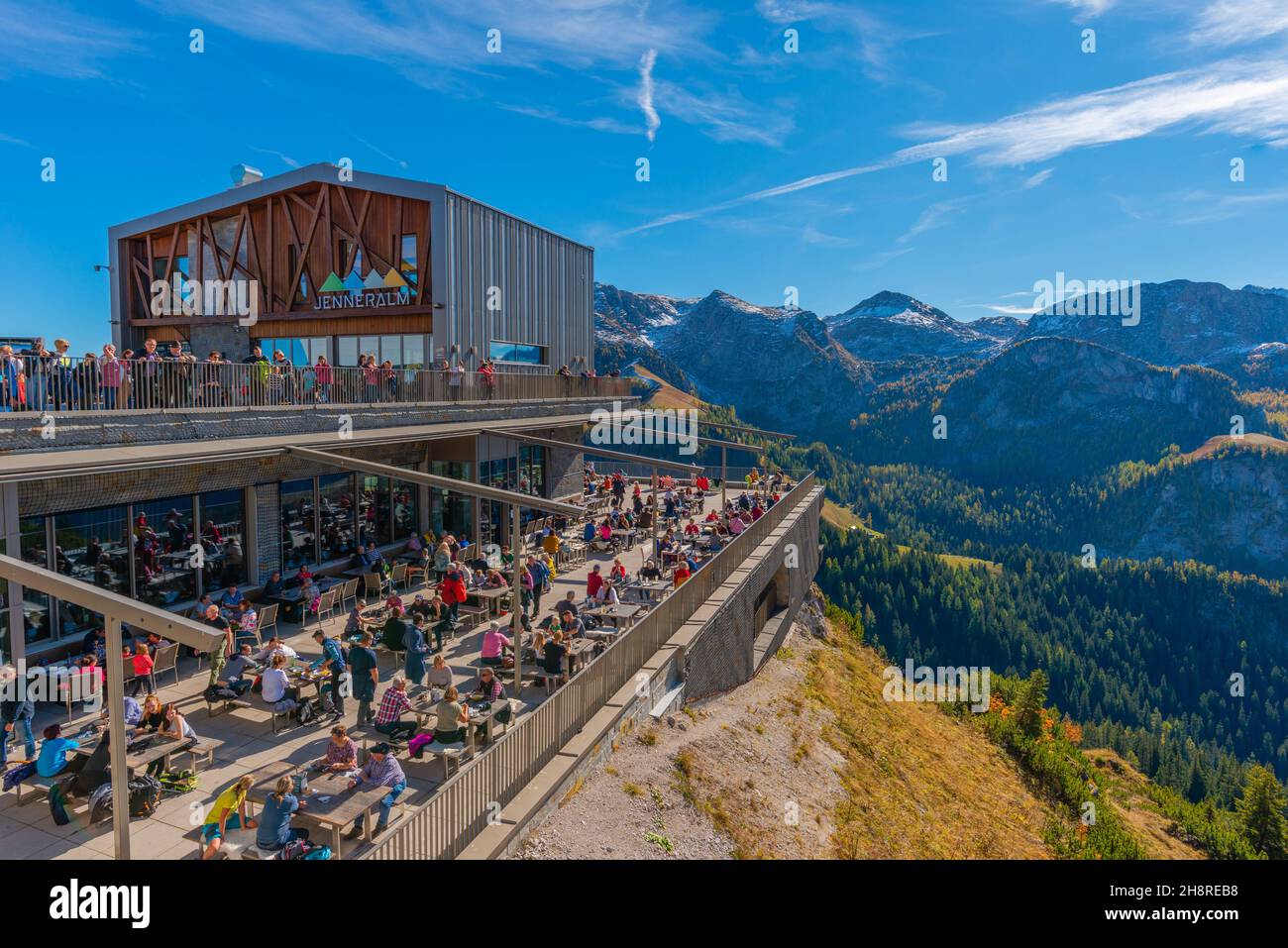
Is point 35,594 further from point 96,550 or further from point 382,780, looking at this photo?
point 382,780

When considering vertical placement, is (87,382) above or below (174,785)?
above

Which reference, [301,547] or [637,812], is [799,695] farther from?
[301,547]

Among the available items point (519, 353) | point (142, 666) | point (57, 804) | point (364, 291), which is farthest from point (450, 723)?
point (519, 353)

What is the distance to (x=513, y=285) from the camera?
2533 centimetres

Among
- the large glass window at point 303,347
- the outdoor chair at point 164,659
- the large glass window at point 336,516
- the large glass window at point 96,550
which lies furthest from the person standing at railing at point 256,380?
the large glass window at point 303,347

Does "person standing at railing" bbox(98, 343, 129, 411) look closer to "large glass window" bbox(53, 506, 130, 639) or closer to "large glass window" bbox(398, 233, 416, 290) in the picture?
"large glass window" bbox(53, 506, 130, 639)

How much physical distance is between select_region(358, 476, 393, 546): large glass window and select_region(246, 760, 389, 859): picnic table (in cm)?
1061

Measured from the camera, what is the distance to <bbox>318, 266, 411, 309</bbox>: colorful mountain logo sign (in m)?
22.5

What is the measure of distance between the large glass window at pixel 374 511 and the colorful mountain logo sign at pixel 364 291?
6.37m

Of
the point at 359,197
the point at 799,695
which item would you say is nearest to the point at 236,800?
the point at 799,695

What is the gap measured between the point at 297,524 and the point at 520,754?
1013cm

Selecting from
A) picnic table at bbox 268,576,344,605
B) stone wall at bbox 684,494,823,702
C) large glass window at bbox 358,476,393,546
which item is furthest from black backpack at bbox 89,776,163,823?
large glass window at bbox 358,476,393,546

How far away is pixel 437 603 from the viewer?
44.1 ft
